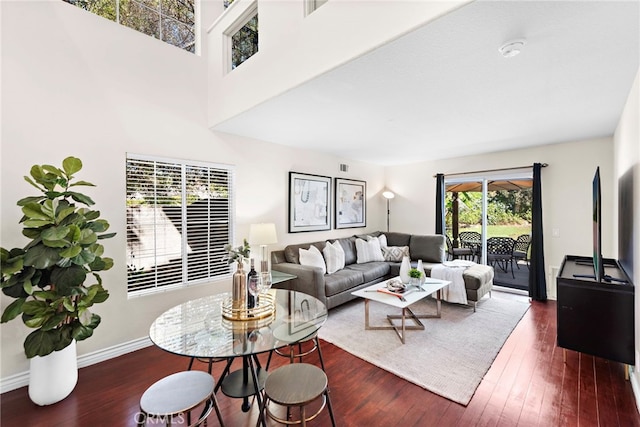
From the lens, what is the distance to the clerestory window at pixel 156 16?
2.86 m

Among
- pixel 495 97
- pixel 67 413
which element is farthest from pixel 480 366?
pixel 67 413

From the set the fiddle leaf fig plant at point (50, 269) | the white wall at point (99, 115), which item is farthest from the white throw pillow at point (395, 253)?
the fiddle leaf fig plant at point (50, 269)

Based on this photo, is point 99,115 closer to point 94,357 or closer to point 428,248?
point 94,357

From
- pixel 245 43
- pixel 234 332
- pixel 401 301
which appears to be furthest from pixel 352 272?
pixel 245 43

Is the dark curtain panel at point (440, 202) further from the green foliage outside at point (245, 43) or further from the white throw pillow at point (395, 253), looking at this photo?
the green foliage outside at point (245, 43)

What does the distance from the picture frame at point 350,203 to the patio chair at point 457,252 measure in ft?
5.72

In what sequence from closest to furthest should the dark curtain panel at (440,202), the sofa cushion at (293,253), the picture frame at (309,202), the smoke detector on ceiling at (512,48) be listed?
the smoke detector on ceiling at (512,48)
the sofa cushion at (293,253)
the picture frame at (309,202)
the dark curtain panel at (440,202)

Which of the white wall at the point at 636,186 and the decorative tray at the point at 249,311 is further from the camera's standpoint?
the white wall at the point at 636,186

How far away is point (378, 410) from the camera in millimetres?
1980

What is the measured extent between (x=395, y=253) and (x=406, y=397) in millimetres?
3245

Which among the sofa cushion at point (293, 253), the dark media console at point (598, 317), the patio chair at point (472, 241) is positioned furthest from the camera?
the patio chair at point (472, 241)

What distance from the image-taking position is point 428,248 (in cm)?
520

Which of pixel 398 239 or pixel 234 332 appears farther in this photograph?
pixel 398 239

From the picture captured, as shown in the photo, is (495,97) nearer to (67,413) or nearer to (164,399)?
(164,399)
